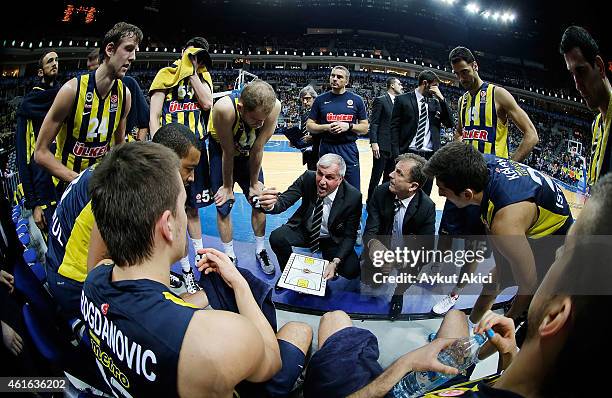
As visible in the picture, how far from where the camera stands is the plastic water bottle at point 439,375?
133cm

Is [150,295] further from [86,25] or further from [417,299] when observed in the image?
[86,25]

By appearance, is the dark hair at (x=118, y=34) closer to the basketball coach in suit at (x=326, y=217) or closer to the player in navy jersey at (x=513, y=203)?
the basketball coach in suit at (x=326, y=217)

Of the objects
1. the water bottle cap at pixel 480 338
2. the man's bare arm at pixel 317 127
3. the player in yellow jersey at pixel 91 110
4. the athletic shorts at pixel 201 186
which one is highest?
the man's bare arm at pixel 317 127

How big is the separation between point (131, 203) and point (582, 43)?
2312 mm

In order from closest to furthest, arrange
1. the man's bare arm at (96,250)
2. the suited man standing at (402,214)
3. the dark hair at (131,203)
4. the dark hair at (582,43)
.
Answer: the dark hair at (131,203) < the man's bare arm at (96,250) < the dark hair at (582,43) < the suited man standing at (402,214)

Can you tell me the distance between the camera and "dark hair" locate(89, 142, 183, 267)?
114 centimetres

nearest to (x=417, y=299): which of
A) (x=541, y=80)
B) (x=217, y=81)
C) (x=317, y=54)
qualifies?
(x=541, y=80)

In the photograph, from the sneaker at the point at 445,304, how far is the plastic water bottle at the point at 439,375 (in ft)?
5.37

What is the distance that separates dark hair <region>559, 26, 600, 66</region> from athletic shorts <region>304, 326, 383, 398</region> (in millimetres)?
1856

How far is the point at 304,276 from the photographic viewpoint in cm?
308

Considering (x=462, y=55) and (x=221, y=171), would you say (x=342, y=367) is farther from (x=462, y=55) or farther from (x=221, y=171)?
(x=462, y=55)

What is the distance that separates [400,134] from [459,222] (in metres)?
1.64

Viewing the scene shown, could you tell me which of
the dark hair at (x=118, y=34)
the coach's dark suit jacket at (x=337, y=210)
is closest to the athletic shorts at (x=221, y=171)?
the coach's dark suit jacket at (x=337, y=210)

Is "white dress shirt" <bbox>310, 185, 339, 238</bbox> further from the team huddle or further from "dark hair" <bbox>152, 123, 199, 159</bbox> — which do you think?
"dark hair" <bbox>152, 123, 199, 159</bbox>
